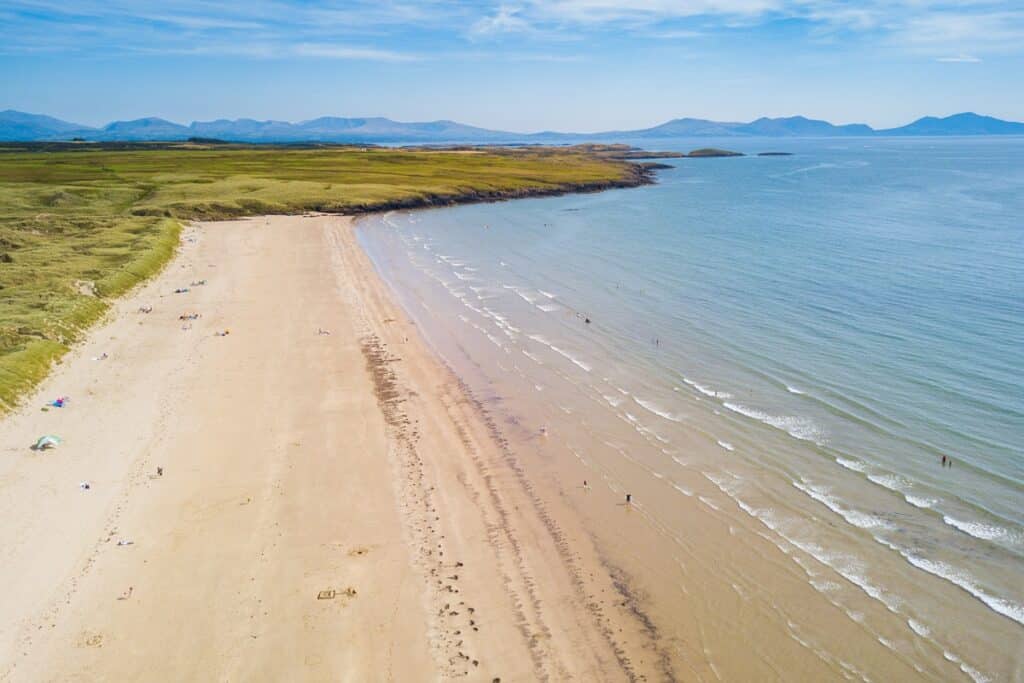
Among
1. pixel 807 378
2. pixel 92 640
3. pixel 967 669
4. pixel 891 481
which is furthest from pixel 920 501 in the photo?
pixel 92 640

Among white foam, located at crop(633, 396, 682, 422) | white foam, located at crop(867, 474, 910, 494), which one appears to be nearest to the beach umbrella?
white foam, located at crop(633, 396, 682, 422)

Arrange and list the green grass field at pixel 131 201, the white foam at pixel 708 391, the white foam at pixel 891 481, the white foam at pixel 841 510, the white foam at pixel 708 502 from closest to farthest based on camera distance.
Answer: the white foam at pixel 841 510 → the white foam at pixel 708 502 → the white foam at pixel 891 481 → the white foam at pixel 708 391 → the green grass field at pixel 131 201

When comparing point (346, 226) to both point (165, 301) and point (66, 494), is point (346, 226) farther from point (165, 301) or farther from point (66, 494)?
point (66, 494)

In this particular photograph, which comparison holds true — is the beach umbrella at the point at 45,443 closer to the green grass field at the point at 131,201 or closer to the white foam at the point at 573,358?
the green grass field at the point at 131,201

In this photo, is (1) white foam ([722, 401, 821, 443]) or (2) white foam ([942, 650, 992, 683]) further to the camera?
(1) white foam ([722, 401, 821, 443])

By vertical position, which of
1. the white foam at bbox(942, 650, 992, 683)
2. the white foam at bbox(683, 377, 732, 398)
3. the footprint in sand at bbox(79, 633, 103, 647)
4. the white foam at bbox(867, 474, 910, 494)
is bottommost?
the white foam at bbox(942, 650, 992, 683)

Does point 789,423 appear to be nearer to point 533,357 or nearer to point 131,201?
point 533,357

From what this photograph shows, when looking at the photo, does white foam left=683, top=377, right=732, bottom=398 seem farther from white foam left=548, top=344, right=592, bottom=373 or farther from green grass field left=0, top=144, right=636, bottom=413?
green grass field left=0, top=144, right=636, bottom=413

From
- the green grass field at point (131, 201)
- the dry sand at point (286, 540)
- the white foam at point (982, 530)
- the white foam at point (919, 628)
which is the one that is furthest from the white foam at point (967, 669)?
the green grass field at point (131, 201)
